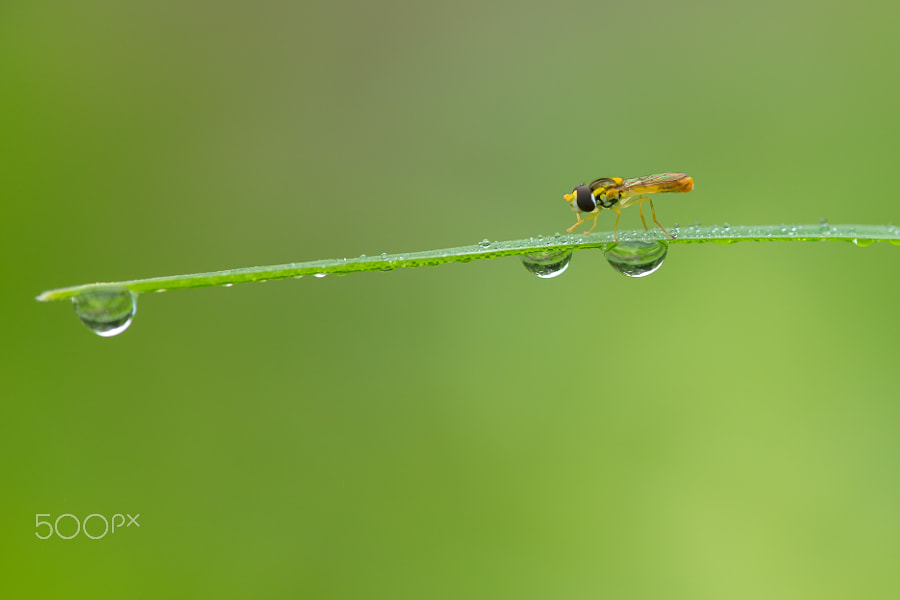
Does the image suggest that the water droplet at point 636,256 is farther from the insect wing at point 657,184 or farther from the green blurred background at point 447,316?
the green blurred background at point 447,316

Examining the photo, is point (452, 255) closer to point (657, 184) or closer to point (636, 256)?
point (636, 256)

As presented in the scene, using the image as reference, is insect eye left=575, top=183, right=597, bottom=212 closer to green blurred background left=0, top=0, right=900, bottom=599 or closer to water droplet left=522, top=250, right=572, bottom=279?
green blurred background left=0, top=0, right=900, bottom=599

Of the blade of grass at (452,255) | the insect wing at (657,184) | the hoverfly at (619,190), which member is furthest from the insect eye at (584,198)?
the blade of grass at (452,255)

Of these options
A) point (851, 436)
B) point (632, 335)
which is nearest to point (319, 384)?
point (632, 335)

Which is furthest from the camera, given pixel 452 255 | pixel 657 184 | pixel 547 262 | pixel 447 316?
pixel 447 316

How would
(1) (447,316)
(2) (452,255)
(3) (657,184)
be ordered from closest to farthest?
(2) (452,255)
(3) (657,184)
(1) (447,316)

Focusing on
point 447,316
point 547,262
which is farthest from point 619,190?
point 447,316

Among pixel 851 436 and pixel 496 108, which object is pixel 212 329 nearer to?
pixel 496 108

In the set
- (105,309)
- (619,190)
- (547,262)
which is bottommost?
(105,309)
